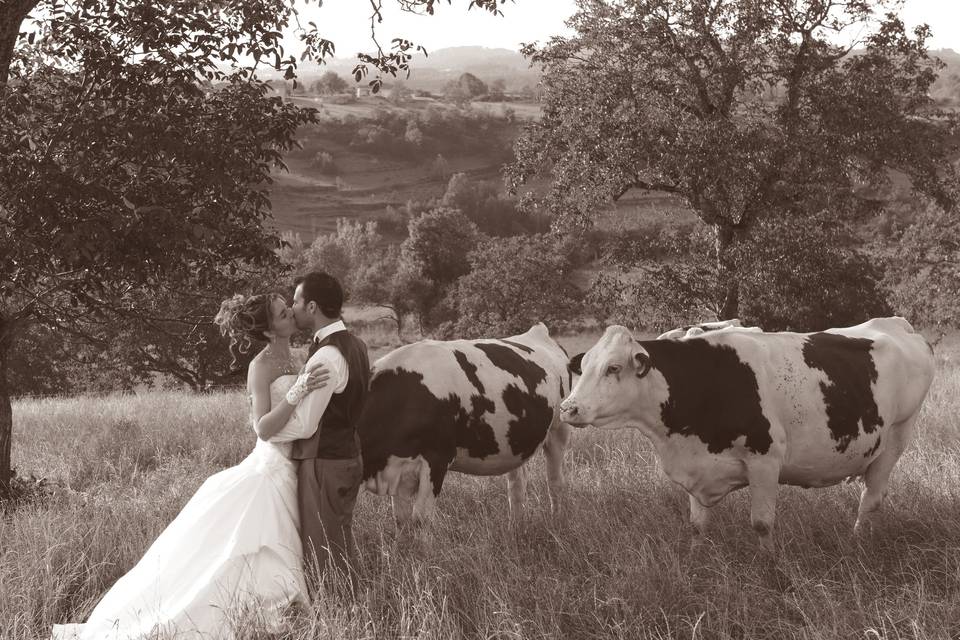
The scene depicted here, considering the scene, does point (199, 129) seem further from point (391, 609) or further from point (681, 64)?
point (681, 64)

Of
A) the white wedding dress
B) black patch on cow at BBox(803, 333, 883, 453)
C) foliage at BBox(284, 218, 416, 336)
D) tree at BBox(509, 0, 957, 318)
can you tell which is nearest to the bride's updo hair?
the white wedding dress

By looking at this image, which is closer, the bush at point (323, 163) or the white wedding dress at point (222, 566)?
the white wedding dress at point (222, 566)

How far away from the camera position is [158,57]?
27.3ft

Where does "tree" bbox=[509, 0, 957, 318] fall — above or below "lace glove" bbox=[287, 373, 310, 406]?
above

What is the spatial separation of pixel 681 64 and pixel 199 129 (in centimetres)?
1930

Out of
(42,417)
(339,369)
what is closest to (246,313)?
(339,369)

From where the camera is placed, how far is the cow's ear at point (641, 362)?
6.04 m

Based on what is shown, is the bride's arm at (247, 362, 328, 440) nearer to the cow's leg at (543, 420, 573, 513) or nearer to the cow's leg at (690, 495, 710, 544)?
the cow's leg at (690, 495, 710, 544)

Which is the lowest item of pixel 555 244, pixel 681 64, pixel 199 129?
pixel 555 244

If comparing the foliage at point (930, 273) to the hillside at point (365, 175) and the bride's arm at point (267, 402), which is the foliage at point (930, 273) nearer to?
the bride's arm at point (267, 402)

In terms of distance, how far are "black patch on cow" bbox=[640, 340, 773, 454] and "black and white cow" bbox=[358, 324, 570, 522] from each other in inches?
72.0

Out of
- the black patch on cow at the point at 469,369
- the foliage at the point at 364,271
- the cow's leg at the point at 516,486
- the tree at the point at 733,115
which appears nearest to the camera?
the black patch on cow at the point at 469,369

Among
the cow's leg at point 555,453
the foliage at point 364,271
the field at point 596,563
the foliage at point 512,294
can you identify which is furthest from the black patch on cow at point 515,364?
the foliage at point 512,294

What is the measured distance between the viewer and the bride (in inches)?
200
